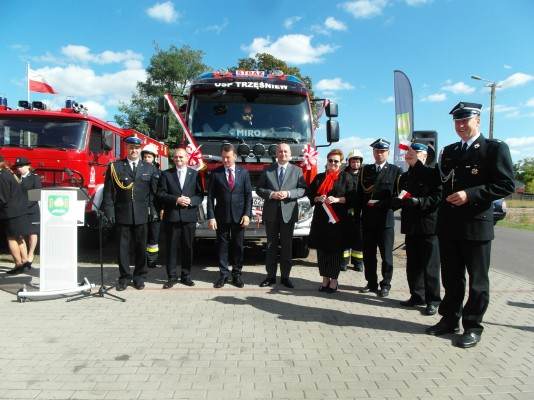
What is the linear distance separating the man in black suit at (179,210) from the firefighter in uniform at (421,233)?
2828mm

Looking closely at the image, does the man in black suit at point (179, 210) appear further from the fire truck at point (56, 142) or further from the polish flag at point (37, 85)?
the polish flag at point (37, 85)

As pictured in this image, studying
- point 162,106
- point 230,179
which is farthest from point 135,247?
point 162,106

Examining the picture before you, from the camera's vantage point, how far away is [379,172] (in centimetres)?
613

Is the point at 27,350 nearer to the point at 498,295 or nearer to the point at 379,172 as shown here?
the point at 379,172

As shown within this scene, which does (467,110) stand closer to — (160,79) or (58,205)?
(58,205)

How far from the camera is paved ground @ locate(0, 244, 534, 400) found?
3.32 m

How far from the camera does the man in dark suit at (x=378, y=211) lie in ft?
19.7

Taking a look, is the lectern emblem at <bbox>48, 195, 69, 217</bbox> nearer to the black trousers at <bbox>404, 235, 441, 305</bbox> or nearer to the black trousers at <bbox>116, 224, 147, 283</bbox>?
the black trousers at <bbox>116, 224, 147, 283</bbox>

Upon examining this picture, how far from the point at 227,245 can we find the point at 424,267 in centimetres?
276

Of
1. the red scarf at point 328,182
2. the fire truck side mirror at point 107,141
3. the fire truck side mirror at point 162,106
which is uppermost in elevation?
the fire truck side mirror at point 162,106

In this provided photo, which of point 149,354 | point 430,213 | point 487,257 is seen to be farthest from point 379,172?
point 149,354

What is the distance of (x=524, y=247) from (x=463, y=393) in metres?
10.7

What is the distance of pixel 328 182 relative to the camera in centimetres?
615

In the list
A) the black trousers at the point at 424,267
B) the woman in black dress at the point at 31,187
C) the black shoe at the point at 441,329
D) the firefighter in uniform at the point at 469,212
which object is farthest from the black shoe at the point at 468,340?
the woman in black dress at the point at 31,187
